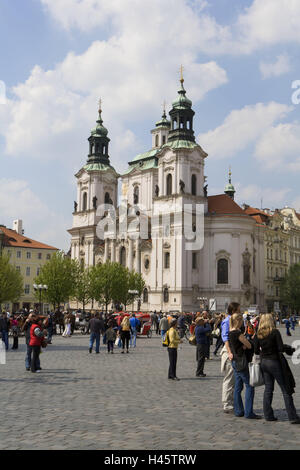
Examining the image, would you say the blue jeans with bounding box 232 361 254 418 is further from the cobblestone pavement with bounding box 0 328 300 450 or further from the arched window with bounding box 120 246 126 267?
the arched window with bounding box 120 246 126 267

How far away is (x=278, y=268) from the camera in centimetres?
8250

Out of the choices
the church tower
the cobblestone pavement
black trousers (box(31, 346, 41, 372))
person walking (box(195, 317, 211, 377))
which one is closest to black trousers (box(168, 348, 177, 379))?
the cobblestone pavement

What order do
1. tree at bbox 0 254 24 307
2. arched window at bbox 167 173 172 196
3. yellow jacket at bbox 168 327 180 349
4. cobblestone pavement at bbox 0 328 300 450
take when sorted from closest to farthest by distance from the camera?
cobblestone pavement at bbox 0 328 300 450 → yellow jacket at bbox 168 327 180 349 → tree at bbox 0 254 24 307 → arched window at bbox 167 173 172 196

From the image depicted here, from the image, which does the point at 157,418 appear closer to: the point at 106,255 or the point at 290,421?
the point at 290,421

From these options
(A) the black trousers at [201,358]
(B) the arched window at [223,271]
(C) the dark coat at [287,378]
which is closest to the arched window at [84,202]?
(B) the arched window at [223,271]

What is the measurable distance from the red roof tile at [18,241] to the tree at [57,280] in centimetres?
2621

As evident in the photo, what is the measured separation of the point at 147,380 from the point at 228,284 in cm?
5423

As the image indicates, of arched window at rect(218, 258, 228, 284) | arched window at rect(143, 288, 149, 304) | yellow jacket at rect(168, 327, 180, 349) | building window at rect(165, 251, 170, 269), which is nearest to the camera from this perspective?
yellow jacket at rect(168, 327, 180, 349)

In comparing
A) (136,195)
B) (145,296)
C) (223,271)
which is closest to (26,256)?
(136,195)

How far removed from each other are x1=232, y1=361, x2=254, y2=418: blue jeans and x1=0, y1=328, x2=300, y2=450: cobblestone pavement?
201mm

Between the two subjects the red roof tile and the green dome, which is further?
the red roof tile

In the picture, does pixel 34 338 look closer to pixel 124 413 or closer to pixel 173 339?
pixel 173 339

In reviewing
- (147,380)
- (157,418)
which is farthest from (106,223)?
(157,418)

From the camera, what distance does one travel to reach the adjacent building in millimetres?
79256
